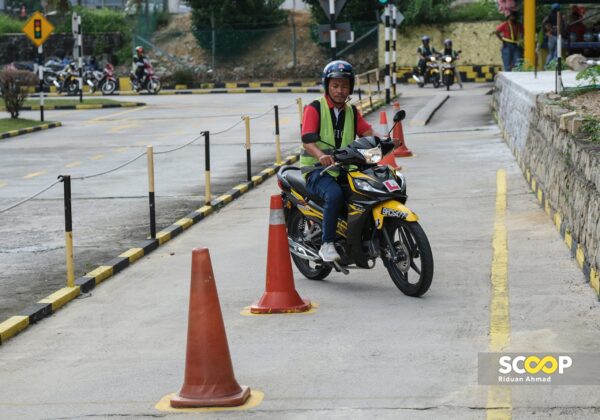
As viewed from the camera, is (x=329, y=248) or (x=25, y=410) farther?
(x=329, y=248)

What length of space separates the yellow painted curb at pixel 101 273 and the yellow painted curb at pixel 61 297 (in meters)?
0.51

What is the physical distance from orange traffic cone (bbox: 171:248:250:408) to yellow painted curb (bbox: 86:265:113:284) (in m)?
4.14

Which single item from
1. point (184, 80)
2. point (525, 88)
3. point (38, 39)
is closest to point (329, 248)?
point (525, 88)

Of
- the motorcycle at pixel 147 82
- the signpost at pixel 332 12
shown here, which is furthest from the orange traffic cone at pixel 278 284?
the motorcycle at pixel 147 82

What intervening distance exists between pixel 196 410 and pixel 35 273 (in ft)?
16.7

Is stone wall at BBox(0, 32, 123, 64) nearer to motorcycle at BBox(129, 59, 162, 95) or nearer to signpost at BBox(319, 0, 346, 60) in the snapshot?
motorcycle at BBox(129, 59, 162, 95)

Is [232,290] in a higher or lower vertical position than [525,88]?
lower

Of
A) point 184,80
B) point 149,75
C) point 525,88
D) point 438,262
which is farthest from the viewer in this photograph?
point 184,80

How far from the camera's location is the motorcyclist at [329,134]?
999 centimetres

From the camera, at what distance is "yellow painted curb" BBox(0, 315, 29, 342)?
8.99 m

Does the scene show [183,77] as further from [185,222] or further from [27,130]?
[185,222]

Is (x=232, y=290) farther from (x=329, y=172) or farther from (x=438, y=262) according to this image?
(x=438, y=262)

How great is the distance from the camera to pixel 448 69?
41.2m

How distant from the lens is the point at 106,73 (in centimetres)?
4828
